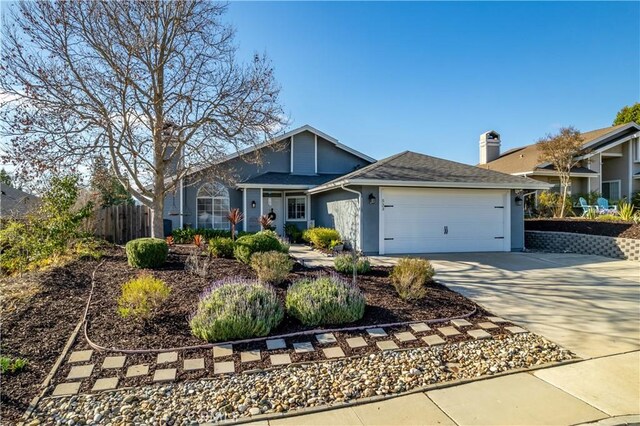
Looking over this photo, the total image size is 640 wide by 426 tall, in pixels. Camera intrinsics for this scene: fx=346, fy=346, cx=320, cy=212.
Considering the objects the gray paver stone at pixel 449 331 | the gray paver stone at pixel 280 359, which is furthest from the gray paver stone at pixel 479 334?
the gray paver stone at pixel 280 359

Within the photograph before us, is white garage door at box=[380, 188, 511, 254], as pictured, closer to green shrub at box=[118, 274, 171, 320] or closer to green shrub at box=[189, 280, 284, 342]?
green shrub at box=[189, 280, 284, 342]

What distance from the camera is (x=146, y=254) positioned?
7680mm

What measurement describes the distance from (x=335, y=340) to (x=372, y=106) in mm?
11657

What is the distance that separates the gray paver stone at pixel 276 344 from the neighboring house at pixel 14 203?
32.5 feet

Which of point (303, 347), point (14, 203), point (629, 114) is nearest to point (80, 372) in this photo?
point (303, 347)

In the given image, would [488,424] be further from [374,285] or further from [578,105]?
[578,105]

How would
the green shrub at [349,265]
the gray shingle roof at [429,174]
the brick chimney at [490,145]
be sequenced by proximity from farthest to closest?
1. the brick chimney at [490,145]
2. the gray shingle roof at [429,174]
3. the green shrub at [349,265]

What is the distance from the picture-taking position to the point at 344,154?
18500 mm

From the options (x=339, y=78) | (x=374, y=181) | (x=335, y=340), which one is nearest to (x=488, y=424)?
(x=335, y=340)

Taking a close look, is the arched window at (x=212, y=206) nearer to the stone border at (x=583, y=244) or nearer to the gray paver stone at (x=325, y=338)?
the gray paver stone at (x=325, y=338)

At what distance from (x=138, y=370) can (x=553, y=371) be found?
4.50m

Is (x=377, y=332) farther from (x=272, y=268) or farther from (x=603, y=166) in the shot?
(x=603, y=166)

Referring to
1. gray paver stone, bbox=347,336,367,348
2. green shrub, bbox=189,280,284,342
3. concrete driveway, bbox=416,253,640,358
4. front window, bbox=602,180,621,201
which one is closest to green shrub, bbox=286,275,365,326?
green shrub, bbox=189,280,284,342

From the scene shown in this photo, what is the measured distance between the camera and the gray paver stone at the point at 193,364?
375 cm
